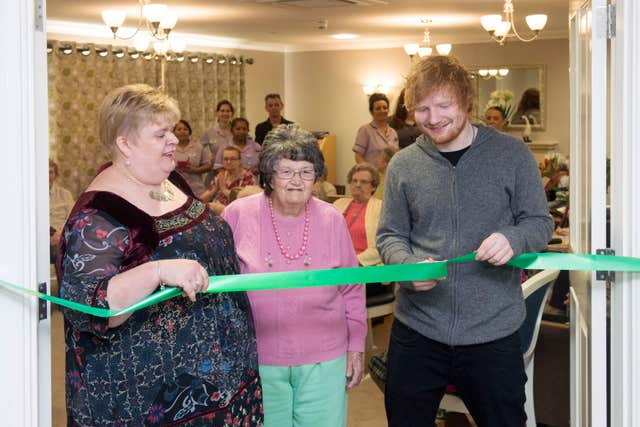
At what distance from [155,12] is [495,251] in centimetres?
588

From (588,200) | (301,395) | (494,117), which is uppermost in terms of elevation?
(494,117)

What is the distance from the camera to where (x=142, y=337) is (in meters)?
2.20

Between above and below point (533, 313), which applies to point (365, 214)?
above

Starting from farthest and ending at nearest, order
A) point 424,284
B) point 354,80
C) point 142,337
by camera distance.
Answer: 1. point 354,80
2. point 424,284
3. point 142,337

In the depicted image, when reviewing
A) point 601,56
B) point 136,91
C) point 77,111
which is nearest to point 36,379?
point 136,91

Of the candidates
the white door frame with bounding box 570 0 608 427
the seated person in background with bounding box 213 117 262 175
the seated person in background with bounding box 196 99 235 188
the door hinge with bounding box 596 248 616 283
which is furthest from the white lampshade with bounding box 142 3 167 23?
the door hinge with bounding box 596 248 616 283

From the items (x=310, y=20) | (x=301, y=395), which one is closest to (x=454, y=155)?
(x=301, y=395)

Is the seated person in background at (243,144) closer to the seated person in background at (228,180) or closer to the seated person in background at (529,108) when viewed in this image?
the seated person in background at (228,180)

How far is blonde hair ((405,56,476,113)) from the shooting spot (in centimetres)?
257

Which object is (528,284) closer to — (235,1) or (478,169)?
(478,169)

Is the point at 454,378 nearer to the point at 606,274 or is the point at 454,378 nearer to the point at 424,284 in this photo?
the point at 424,284

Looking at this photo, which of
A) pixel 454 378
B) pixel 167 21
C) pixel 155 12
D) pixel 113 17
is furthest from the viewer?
pixel 113 17

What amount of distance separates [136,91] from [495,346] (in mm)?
1279

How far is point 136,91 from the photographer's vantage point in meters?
2.27
